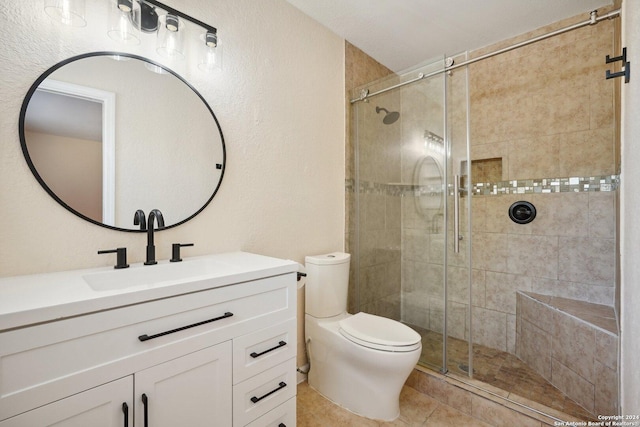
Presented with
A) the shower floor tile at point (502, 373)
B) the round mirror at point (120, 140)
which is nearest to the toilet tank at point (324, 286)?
the shower floor tile at point (502, 373)

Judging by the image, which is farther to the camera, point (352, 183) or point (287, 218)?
point (352, 183)

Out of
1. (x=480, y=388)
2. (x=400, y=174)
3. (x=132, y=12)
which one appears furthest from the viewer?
(x=400, y=174)

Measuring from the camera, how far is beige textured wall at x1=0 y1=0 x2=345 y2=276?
1.07m

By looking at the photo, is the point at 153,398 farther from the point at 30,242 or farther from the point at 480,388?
the point at 480,388

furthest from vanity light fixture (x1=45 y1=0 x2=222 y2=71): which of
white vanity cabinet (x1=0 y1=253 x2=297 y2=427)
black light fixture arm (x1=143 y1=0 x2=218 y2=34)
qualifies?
white vanity cabinet (x1=0 y1=253 x2=297 y2=427)

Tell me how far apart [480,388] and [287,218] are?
→ 157 centimetres

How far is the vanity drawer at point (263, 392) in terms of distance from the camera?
113 cm

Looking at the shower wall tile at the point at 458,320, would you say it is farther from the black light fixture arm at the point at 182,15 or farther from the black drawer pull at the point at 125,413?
the black light fixture arm at the point at 182,15

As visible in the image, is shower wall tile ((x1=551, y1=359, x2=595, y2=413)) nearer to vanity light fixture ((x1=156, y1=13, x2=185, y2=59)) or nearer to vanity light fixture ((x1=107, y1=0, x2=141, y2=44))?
vanity light fixture ((x1=156, y1=13, x2=185, y2=59))

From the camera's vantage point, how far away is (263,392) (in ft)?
3.95

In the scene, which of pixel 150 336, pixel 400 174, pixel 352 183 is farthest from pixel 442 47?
pixel 150 336

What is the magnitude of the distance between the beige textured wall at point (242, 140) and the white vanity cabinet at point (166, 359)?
0.26 meters

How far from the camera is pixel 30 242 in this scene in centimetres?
109

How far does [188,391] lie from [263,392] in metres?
0.33
